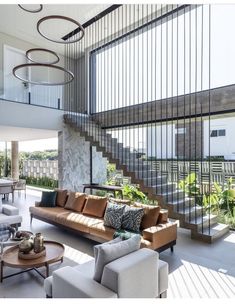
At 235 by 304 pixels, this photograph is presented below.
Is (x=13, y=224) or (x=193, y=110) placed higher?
(x=193, y=110)

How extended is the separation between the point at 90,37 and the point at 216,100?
215 inches

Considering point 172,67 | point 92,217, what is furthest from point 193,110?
point 92,217

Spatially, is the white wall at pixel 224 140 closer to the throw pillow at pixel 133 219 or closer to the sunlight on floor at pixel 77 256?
the throw pillow at pixel 133 219

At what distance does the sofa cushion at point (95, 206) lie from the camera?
17.3 ft

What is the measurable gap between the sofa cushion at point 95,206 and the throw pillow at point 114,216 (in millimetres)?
546

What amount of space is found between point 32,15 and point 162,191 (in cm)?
665

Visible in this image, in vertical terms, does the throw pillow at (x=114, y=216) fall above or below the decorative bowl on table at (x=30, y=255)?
above

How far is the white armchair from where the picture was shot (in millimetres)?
2244

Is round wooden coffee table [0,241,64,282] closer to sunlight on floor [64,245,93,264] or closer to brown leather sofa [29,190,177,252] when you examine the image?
sunlight on floor [64,245,93,264]

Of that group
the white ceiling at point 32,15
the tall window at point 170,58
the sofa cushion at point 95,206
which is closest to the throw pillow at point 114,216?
the sofa cushion at point 95,206

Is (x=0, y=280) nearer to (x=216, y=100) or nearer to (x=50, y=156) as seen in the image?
(x=216, y=100)

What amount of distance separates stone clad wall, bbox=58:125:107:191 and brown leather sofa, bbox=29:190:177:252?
98.0 inches

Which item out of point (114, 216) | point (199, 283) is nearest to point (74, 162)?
point (114, 216)

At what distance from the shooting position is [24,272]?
3576mm
